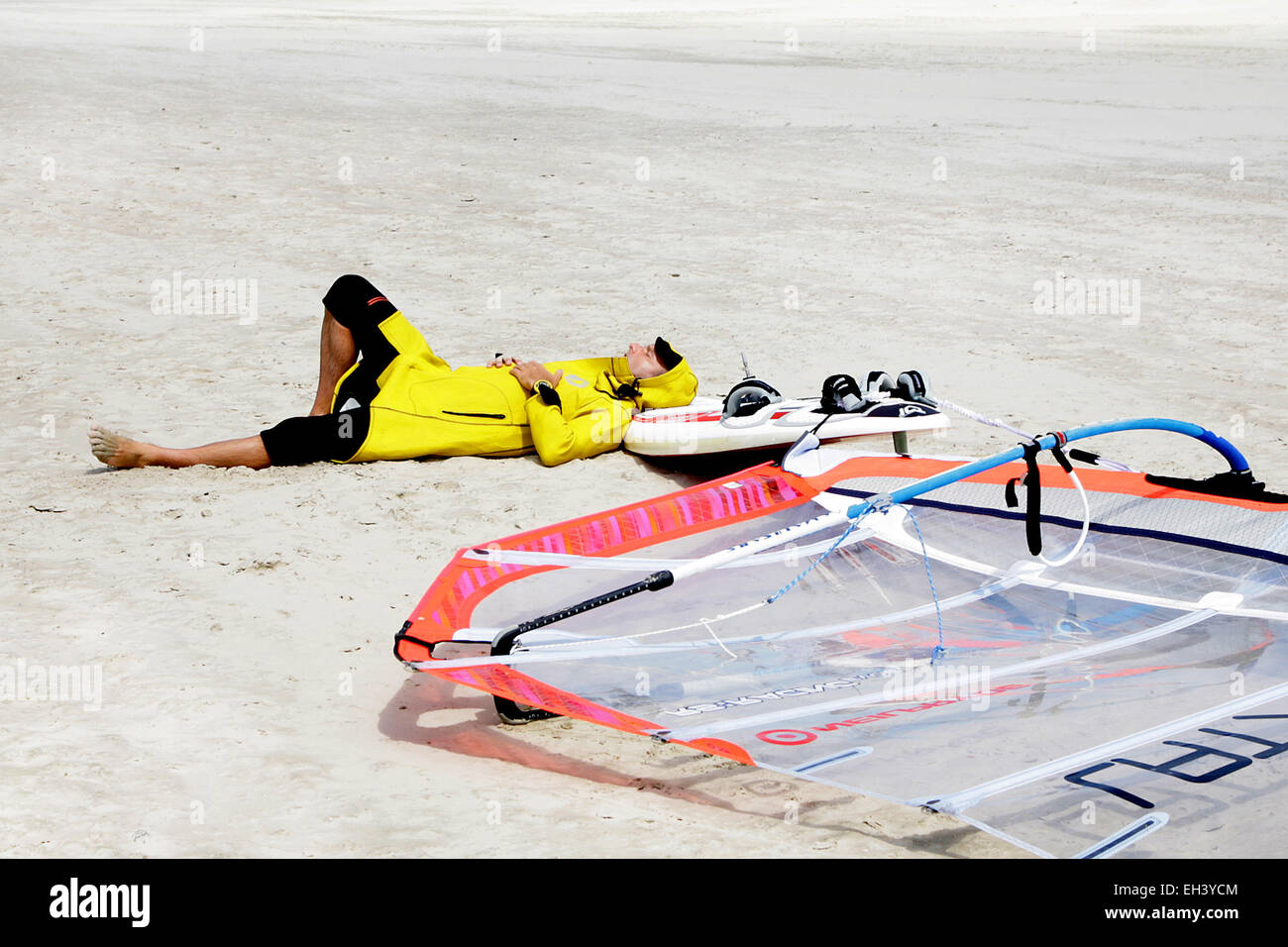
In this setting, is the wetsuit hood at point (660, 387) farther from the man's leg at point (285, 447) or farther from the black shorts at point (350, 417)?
the man's leg at point (285, 447)

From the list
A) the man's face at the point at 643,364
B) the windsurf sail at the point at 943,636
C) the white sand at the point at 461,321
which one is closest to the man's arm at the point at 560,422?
the white sand at the point at 461,321

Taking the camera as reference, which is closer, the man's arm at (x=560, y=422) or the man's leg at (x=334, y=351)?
the man's arm at (x=560, y=422)

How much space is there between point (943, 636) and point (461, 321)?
4.45m

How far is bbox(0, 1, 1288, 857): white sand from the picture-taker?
10.4ft

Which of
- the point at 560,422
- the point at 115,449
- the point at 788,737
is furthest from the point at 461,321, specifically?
the point at 788,737

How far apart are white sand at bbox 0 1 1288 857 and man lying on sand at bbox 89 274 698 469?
99mm

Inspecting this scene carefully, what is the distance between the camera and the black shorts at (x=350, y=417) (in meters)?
5.28

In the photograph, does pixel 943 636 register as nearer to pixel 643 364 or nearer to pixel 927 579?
pixel 927 579

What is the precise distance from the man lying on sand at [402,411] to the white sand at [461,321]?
→ 0.10 metres

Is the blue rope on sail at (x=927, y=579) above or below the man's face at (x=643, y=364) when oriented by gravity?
below

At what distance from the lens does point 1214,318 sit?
752cm

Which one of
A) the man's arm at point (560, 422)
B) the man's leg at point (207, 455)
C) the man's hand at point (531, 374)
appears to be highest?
the man's hand at point (531, 374)

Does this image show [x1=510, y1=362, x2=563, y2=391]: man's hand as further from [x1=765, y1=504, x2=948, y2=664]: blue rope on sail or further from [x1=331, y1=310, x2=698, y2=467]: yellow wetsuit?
[x1=765, y1=504, x2=948, y2=664]: blue rope on sail
